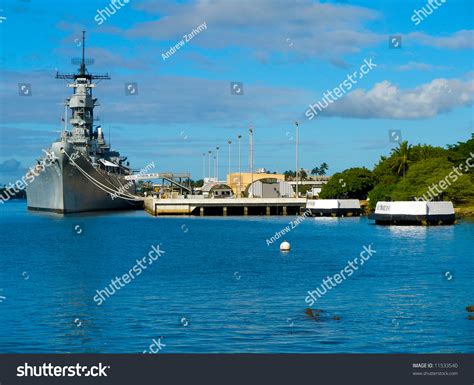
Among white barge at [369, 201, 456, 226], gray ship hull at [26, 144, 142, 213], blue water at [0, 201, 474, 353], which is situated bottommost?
blue water at [0, 201, 474, 353]

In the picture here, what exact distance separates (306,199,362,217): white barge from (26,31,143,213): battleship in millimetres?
44574

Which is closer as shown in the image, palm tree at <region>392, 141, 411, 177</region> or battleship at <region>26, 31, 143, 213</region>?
battleship at <region>26, 31, 143, 213</region>

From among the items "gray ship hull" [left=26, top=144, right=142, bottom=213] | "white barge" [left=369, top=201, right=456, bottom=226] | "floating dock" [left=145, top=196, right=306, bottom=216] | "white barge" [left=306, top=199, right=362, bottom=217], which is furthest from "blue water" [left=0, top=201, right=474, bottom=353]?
"floating dock" [left=145, top=196, right=306, bottom=216]

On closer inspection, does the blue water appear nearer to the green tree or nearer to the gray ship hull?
the gray ship hull

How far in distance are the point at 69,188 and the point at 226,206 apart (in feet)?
124

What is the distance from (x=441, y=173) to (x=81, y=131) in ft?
273

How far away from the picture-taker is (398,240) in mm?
89938

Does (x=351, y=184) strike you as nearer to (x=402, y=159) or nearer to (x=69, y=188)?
(x=402, y=159)

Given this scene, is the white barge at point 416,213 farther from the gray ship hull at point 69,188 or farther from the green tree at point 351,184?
the green tree at point 351,184

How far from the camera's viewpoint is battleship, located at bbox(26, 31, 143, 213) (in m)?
144

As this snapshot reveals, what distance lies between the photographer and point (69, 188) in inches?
5807
